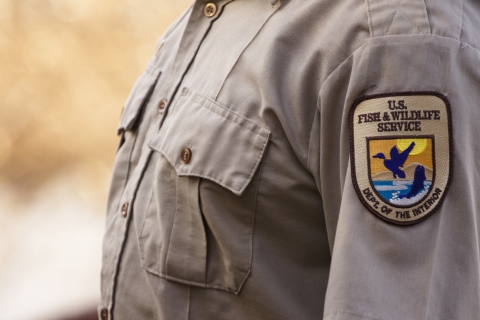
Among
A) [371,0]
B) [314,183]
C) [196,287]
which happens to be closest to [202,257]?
[196,287]

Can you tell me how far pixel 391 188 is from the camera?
79 centimetres

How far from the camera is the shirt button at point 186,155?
3.20ft

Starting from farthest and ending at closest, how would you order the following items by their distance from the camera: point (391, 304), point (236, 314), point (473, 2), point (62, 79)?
1. point (62, 79)
2. point (236, 314)
3. point (473, 2)
4. point (391, 304)

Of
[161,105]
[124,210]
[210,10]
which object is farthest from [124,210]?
[210,10]

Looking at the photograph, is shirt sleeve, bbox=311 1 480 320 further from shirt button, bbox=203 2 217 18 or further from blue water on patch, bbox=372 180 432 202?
shirt button, bbox=203 2 217 18

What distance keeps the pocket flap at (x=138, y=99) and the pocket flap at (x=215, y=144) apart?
24cm

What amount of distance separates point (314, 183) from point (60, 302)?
2.10m

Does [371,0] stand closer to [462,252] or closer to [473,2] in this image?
[473,2]

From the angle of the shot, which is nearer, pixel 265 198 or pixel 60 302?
pixel 265 198

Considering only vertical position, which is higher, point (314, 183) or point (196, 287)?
point (314, 183)

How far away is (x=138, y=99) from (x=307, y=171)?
1.67 feet

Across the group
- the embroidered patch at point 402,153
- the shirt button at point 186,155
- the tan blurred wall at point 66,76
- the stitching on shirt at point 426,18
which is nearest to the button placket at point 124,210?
the shirt button at point 186,155

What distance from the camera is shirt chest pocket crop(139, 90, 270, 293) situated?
94 centimetres

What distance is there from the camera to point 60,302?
2.70 m
